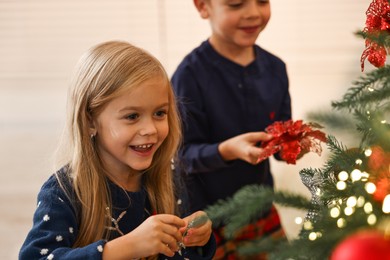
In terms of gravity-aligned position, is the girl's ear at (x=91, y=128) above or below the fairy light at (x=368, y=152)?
below

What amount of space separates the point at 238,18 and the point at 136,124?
0.64m

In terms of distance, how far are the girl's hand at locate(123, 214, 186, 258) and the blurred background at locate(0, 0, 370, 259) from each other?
186cm

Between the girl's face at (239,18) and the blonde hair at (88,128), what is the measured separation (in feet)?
1.66

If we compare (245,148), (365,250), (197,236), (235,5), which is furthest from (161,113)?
(365,250)

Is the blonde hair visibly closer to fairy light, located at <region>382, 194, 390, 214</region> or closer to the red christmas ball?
fairy light, located at <region>382, 194, 390, 214</region>

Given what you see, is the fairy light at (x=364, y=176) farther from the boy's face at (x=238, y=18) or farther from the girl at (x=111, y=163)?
the boy's face at (x=238, y=18)

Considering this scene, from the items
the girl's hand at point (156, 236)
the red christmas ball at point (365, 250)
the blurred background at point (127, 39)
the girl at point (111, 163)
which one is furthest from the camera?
the blurred background at point (127, 39)

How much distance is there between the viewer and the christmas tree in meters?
0.73

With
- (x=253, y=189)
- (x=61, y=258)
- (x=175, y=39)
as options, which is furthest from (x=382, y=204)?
(x=175, y=39)

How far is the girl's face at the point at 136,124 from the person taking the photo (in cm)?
133

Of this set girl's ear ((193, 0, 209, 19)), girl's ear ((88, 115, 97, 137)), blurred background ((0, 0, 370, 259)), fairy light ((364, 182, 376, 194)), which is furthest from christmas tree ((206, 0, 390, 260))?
blurred background ((0, 0, 370, 259))

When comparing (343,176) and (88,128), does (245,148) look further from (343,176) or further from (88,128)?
(343,176)

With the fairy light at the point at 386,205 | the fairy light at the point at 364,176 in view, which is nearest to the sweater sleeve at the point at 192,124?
the fairy light at the point at 364,176

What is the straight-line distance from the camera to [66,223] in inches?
49.6
